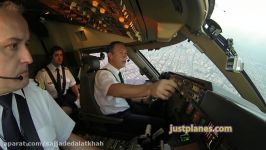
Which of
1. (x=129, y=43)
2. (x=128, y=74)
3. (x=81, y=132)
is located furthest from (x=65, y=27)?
(x=81, y=132)

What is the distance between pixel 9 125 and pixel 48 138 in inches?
8.0

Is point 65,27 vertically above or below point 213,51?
above

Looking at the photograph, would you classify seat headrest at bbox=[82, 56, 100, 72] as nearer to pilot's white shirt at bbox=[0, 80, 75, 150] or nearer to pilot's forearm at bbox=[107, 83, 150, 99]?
pilot's forearm at bbox=[107, 83, 150, 99]

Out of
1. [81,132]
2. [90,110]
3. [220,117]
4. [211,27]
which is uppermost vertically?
[211,27]

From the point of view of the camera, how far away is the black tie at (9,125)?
1222 mm

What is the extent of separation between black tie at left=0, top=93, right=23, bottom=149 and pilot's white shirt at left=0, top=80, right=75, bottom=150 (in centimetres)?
3

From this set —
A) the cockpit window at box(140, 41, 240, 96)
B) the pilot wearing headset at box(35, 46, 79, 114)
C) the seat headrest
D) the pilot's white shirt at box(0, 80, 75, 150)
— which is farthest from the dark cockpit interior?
the pilot wearing headset at box(35, 46, 79, 114)

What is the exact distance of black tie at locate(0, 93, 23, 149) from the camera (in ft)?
4.01

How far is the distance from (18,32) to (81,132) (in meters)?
Result: 2.21

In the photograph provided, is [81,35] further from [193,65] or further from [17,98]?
[17,98]

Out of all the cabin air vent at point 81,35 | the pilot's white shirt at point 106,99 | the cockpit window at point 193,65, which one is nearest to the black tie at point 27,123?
the cockpit window at point 193,65

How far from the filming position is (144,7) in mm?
2670

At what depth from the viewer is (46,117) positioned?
1.45 metres

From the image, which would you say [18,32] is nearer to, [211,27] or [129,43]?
[211,27]
